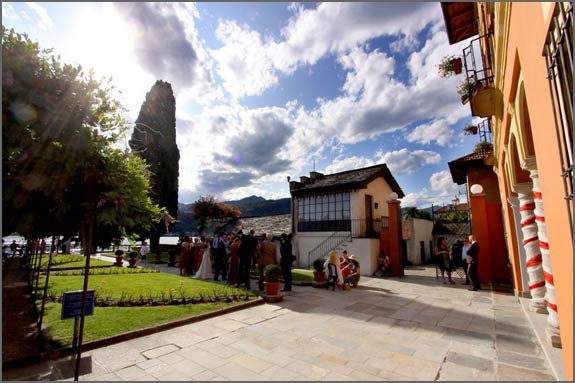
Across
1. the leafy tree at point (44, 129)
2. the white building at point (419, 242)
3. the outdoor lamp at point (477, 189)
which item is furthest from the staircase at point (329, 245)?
the leafy tree at point (44, 129)

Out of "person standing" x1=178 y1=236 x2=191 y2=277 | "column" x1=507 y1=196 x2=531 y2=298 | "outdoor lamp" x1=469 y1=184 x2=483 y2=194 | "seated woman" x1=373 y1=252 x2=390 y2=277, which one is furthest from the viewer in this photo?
"seated woman" x1=373 y1=252 x2=390 y2=277

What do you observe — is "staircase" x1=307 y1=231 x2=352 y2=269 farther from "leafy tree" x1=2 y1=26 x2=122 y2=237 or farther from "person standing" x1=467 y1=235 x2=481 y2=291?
"leafy tree" x1=2 y1=26 x2=122 y2=237

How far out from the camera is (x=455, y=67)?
7852mm

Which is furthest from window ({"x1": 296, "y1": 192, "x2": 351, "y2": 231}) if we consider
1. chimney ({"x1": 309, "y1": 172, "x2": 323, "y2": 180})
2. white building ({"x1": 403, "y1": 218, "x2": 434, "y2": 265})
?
white building ({"x1": 403, "y1": 218, "x2": 434, "y2": 265})

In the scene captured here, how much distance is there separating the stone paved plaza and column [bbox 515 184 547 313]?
47 cm

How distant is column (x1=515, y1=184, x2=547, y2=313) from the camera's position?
242 inches

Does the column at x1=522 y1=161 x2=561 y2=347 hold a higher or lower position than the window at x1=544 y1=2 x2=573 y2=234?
lower

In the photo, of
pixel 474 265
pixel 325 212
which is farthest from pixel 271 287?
pixel 325 212

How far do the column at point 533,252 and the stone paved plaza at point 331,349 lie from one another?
47 centimetres

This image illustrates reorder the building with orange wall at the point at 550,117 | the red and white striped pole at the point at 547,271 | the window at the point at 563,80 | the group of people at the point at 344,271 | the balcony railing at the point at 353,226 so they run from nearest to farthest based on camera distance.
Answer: the window at the point at 563,80
the building with orange wall at the point at 550,117
the red and white striped pole at the point at 547,271
the group of people at the point at 344,271
the balcony railing at the point at 353,226

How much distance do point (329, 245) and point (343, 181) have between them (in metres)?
4.31

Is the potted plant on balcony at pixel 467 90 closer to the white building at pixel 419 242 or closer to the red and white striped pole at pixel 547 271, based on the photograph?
the red and white striped pole at pixel 547 271

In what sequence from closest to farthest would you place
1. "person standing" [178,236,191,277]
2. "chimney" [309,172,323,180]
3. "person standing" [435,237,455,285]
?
"person standing" [435,237,455,285], "person standing" [178,236,191,277], "chimney" [309,172,323,180]

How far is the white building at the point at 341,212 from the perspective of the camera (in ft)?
54.1
